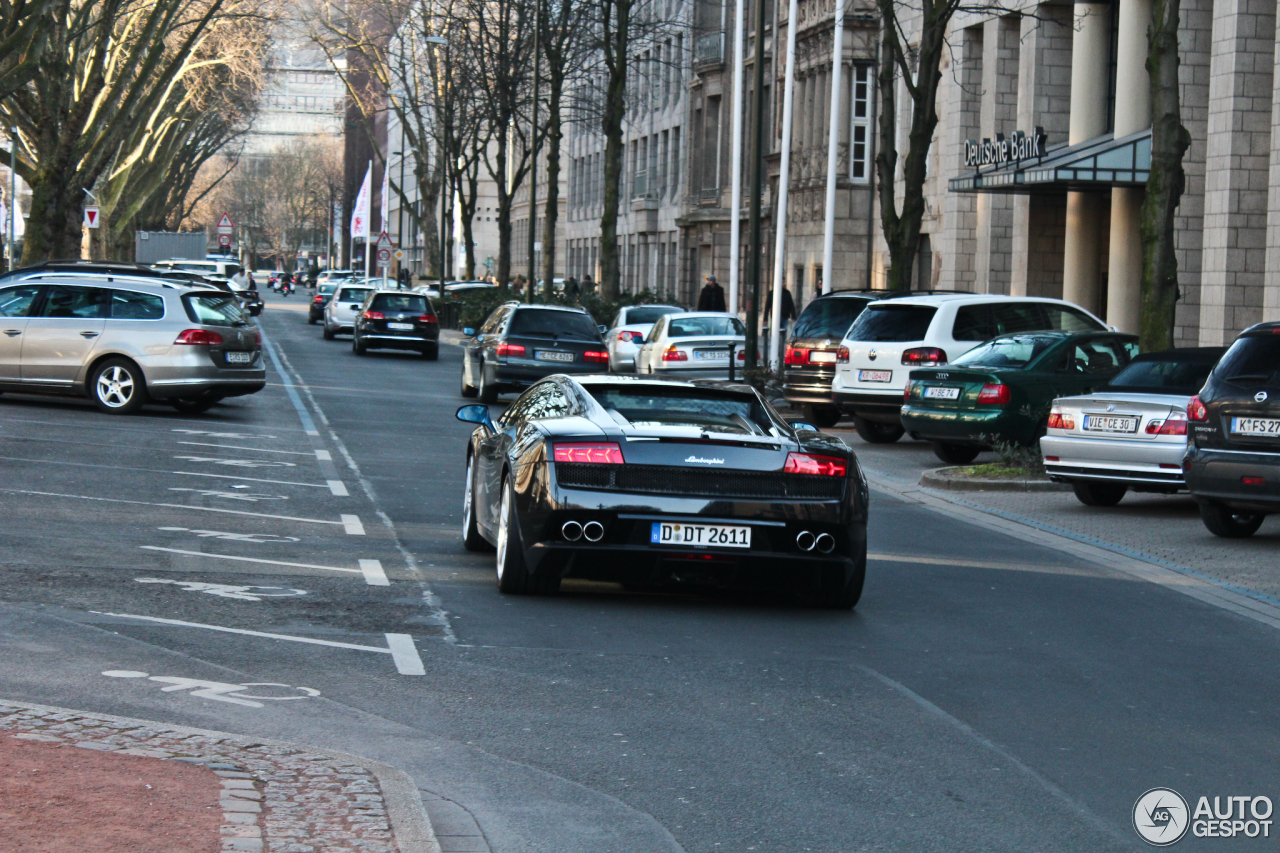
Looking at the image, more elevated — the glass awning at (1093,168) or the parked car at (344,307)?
the glass awning at (1093,168)

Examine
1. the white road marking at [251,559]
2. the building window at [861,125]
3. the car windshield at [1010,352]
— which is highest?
the building window at [861,125]

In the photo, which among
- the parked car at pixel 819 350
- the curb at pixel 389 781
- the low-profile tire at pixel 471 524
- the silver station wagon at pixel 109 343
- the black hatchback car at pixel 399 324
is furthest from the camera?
the black hatchback car at pixel 399 324

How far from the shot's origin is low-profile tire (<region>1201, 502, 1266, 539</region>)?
44.7ft

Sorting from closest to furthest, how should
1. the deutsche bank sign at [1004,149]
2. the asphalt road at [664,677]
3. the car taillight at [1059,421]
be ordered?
the asphalt road at [664,677] < the car taillight at [1059,421] < the deutsche bank sign at [1004,149]

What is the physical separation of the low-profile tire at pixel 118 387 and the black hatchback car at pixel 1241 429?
13286 mm

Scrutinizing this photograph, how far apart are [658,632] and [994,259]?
31725mm

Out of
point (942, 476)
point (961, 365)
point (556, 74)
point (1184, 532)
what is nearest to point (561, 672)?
point (1184, 532)

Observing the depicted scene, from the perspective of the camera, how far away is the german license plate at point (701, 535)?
9.12 m

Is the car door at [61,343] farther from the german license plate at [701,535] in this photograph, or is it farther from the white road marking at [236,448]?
the german license plate at [701,535]

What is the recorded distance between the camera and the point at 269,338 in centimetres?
5153

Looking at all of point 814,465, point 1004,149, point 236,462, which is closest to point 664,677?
point 814,465

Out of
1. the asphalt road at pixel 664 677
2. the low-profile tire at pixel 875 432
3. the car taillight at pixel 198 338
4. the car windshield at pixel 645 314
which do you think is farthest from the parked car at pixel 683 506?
the car windshield at pixel 645 314

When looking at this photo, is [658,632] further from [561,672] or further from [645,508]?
[561,672]

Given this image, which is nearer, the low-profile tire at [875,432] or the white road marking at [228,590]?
the white road marking at [228,590]
